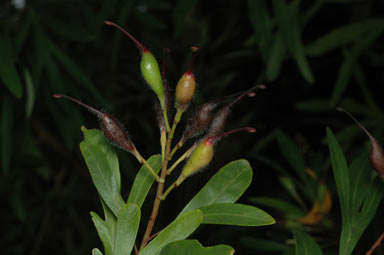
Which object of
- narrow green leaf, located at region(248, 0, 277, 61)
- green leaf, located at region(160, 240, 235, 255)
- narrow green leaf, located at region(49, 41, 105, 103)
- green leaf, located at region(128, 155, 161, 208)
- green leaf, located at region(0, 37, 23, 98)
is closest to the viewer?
green leaf, located at region(160, 240, 235, 255)

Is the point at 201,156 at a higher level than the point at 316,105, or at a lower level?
higher

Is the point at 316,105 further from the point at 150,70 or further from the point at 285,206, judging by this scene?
the point at 150,70

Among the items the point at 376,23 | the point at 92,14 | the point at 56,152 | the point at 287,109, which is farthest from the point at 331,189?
the point at 56,152

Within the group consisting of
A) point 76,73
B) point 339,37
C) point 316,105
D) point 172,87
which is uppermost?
point 339,37

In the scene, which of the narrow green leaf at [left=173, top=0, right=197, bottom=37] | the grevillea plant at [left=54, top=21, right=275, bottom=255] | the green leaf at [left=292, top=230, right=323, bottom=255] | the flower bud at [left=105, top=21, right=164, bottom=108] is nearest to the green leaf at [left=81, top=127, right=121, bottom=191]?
the grevillea plant at [left=54, top=21, right=275, bottom=255]

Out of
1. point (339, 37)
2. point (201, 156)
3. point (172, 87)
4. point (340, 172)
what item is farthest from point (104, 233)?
point (172, 87)

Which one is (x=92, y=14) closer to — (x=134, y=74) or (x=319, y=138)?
(x=134, y=74)

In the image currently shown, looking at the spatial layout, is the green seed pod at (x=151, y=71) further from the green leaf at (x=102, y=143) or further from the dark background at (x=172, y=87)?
the dark background at (x=172, y=87)

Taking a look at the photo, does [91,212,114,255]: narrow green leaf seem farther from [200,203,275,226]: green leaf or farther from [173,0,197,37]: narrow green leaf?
[173,0,197,37]: narrow green leaf
